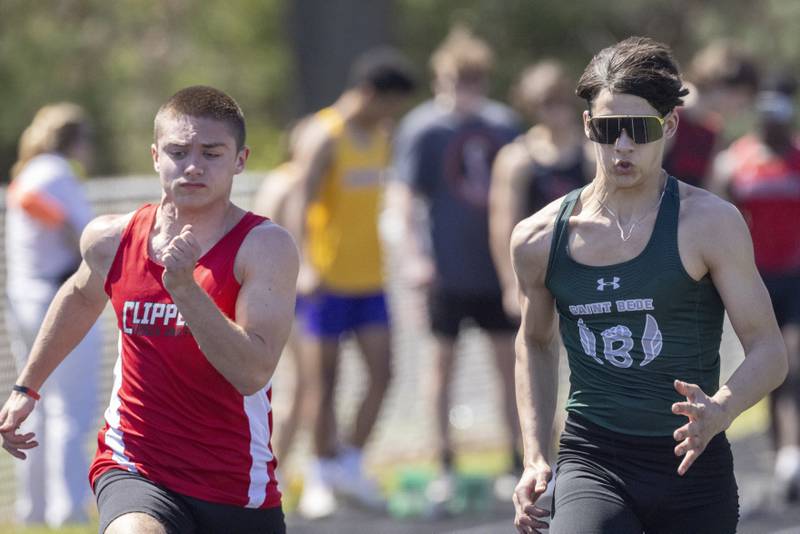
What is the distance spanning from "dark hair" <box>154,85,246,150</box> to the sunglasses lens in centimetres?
113

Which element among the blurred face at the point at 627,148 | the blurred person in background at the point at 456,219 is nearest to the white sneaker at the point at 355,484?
the blurred person in background at the point at 456,219

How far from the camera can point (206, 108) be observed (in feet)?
15.0

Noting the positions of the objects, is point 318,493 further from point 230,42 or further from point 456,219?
point 230,42

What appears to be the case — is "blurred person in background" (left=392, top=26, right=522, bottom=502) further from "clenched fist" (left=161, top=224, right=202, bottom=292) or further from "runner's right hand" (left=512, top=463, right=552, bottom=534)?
"clenched fist" (left=161, top=224, right=202, bottom=292)

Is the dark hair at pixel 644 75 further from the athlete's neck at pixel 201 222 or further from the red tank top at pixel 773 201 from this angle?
the red tank top at pixel 773 201

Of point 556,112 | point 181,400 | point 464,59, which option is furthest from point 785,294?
point 181,400

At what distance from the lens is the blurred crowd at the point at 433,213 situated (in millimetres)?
8641

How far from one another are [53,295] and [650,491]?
4.89m

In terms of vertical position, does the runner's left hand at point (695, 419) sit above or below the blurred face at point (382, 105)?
below

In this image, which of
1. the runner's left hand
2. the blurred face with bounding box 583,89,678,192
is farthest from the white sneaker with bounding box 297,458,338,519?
the runner's left hand

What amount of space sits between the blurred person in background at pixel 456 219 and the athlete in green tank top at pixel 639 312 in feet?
16.1

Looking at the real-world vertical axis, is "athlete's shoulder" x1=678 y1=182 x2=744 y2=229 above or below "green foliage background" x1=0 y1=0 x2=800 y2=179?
below

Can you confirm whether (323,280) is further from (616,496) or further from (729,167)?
(616,496)

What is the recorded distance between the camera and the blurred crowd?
864cm
